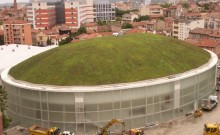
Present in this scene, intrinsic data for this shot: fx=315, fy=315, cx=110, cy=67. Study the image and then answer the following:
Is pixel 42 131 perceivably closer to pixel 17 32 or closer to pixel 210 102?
pixel 210 102

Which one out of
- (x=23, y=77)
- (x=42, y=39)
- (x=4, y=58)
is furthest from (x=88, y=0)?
(x=23, y=77)

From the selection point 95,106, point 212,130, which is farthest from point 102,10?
point 212,130

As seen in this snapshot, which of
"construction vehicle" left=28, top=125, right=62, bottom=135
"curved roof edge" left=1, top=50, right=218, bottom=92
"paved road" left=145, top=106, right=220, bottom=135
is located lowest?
"paved road" left=145, top=106, right=220, bottom=135

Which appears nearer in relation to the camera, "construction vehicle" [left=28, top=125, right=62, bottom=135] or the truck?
"construction vehicle" [left=28, top=125, right=62, bottom=135]

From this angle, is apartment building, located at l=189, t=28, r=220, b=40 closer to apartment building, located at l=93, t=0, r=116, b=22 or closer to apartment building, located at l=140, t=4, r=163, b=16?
apartment building, located at l=140, t=4, r=163, b=16

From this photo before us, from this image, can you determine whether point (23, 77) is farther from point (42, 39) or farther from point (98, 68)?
point (42, 39)

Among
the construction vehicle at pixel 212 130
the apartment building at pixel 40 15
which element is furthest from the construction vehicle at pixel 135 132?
the apartment building at pixel 40 15

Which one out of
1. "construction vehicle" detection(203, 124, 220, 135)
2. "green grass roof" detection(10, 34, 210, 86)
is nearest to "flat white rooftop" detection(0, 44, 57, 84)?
"green grass roof" detection(10, 34, 210, 86)
